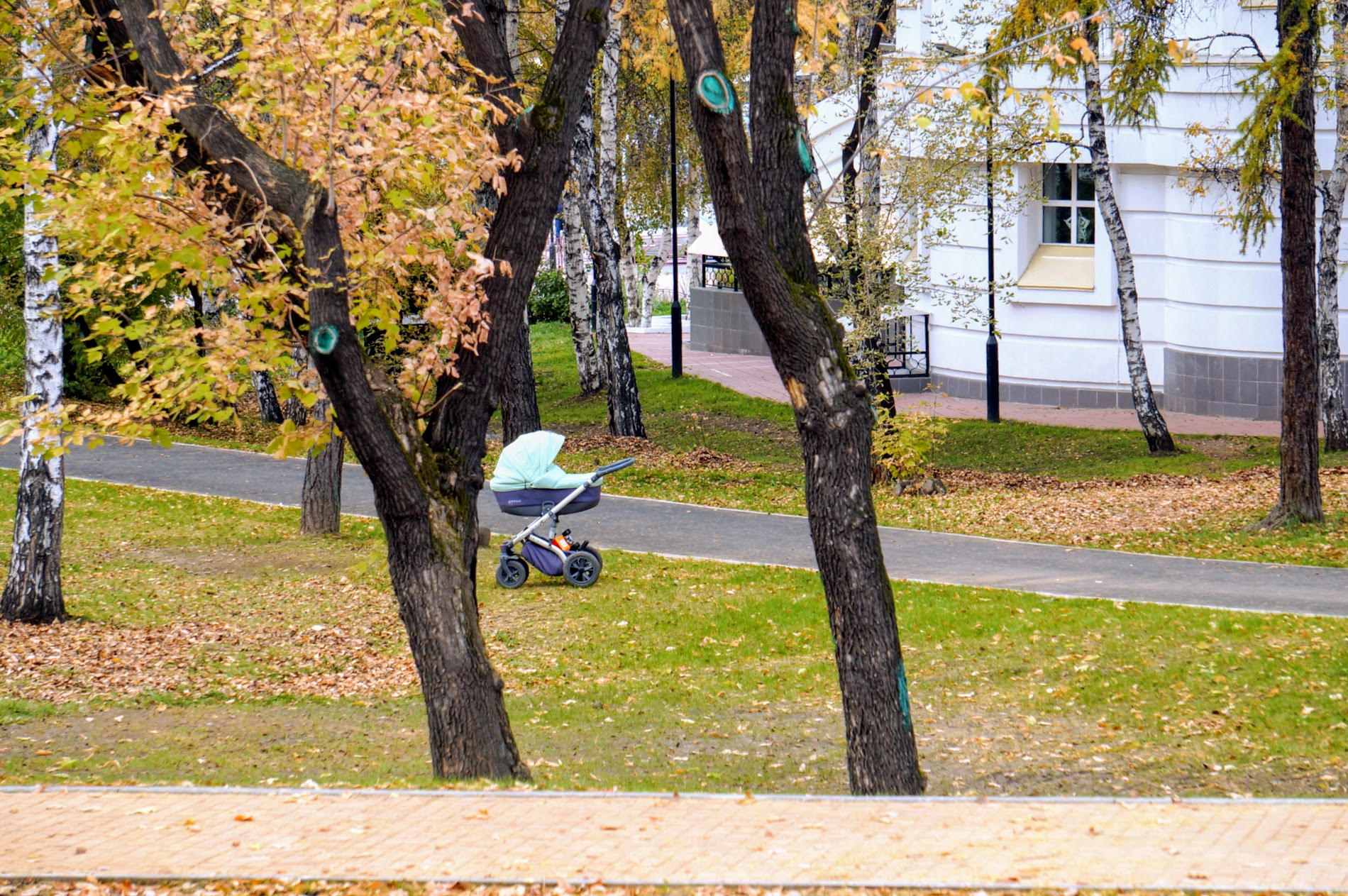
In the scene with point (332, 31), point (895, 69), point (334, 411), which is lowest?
point (334, 411)

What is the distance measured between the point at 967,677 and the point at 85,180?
6.79 m

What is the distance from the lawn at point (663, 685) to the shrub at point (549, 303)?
1137 inches

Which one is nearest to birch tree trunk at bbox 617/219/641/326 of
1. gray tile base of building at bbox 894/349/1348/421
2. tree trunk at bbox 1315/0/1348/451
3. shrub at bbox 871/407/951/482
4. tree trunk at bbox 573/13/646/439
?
tree trunk at bbox 573/13/646/439

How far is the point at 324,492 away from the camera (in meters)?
15.2

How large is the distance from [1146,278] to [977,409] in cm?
388

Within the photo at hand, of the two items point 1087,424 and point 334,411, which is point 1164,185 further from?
point 334,411

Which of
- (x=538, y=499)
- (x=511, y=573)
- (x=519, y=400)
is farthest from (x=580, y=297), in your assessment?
(x=511, y=573)

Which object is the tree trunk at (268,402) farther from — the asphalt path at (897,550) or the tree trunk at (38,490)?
the tree trunk at (38,490)

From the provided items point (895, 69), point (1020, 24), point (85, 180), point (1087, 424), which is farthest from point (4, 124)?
point (1087, 424)


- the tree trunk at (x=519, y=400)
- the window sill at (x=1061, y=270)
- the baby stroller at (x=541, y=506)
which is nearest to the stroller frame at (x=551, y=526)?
the baby stroller at (x=541, y=506)

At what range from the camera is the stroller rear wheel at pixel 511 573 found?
13188 mm

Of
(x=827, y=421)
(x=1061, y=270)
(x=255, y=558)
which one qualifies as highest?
→ (x=1061, y=270)

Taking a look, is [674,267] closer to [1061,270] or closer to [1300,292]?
[1061,270]

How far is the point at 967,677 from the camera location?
10.2 meters
